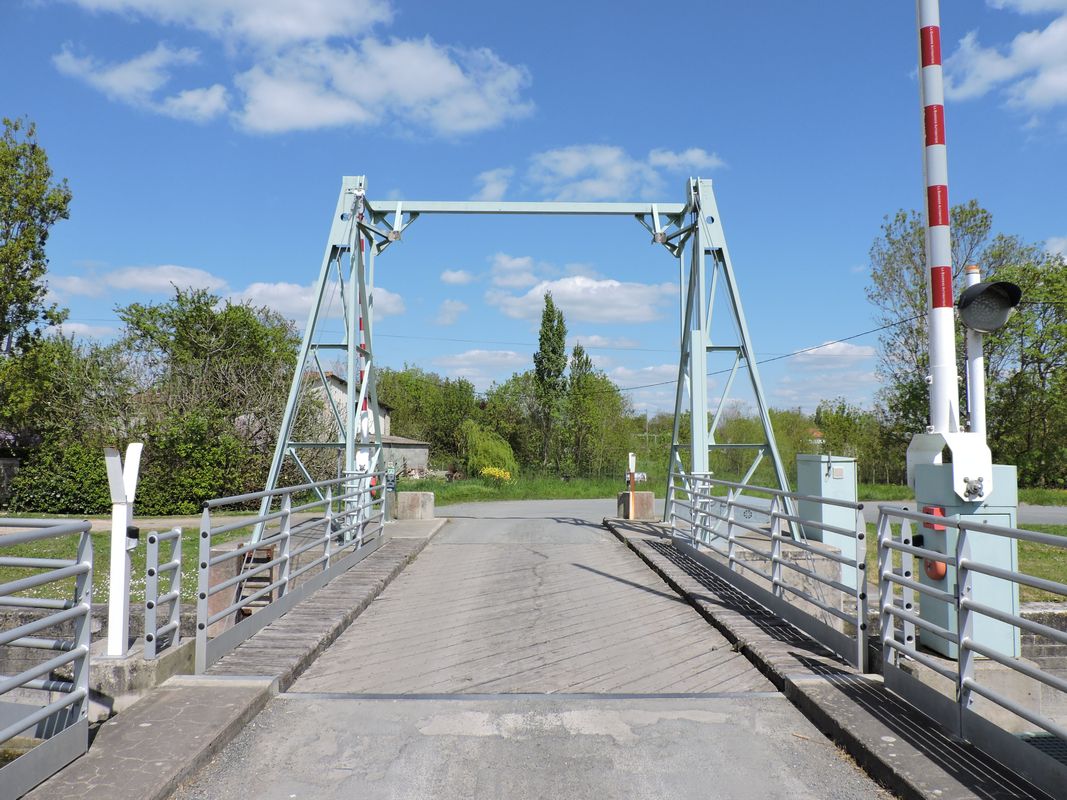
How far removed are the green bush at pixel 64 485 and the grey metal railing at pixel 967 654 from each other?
82.1 ft

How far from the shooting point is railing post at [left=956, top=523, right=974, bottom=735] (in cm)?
404

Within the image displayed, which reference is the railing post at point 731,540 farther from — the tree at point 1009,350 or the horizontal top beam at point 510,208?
the tree at point 1009,350

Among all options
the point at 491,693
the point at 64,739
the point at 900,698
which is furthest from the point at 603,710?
the point at 64,739

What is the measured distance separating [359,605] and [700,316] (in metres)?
7.57

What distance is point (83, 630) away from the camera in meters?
3.94

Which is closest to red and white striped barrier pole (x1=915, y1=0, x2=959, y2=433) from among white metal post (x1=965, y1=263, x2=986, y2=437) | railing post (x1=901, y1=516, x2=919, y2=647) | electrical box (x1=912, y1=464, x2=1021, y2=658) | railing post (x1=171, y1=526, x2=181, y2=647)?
white metal post (x1=965, y1=263, x2=986, y2=437)

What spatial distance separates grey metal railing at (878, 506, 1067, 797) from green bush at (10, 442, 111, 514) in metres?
25.0

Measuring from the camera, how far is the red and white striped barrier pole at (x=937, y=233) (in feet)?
22.3

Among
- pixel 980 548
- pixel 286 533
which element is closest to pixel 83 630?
pixel 286 533

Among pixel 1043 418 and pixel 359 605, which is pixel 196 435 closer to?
pixel 359 605

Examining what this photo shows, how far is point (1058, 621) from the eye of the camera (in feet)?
27.0

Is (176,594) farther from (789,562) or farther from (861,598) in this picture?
(789,562)

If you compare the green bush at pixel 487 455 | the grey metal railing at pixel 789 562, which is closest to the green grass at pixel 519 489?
the green bush at pixel 487 455

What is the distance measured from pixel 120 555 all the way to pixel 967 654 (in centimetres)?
494
